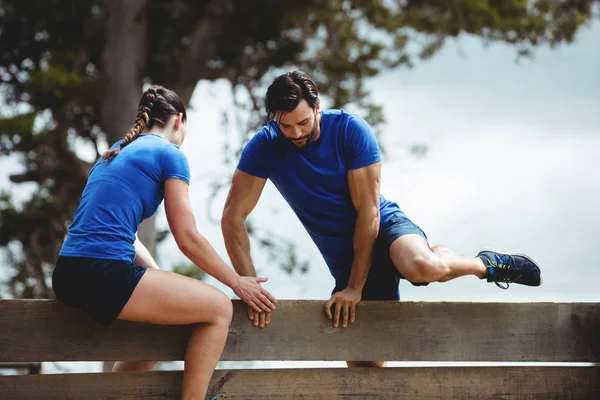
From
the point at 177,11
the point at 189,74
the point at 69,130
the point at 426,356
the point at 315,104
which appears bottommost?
the point at 426,356

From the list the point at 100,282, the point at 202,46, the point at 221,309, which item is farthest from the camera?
the point at 202,46

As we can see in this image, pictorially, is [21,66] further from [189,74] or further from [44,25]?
[189,74]

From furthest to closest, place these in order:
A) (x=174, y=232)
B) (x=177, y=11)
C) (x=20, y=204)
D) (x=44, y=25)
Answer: (x=20, y=204)
(x=177, y=11)
(x=44, y=25)
(x=174, y=232)

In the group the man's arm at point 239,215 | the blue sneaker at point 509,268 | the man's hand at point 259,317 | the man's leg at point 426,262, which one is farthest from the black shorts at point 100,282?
the blue sneaker at point 509,268

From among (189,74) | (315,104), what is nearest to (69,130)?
(189,74)

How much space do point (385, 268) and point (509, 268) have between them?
1.89 ft

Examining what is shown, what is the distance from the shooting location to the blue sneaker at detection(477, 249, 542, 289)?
3.42 metres

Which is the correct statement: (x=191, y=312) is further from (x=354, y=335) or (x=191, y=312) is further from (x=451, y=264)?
(x=451, y=264)

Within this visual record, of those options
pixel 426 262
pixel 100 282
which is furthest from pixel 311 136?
pixel 100 282

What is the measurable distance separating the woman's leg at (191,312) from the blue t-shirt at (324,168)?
0.77 meters

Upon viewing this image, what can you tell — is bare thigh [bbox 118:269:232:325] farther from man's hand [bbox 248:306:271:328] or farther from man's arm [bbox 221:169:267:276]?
man's arm [bbox 221:169:267:276]

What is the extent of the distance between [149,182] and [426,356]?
1403 mm

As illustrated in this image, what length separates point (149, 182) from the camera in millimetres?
2836

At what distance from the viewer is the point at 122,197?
2783 mm
